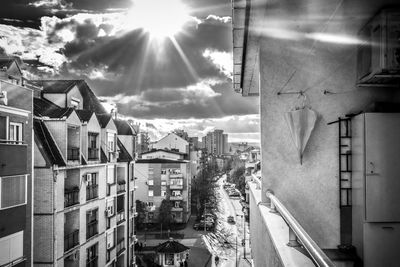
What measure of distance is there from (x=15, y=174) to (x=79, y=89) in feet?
24.4

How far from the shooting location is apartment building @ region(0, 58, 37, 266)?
23.8ft

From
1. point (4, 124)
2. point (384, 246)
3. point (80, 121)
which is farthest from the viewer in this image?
point (80, 121)

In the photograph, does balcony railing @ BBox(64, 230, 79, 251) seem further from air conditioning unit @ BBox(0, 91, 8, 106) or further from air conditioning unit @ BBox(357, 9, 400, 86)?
air conditioning unit @ BBox(357, 9, 400, 86)

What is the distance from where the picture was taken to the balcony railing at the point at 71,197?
10403 mm

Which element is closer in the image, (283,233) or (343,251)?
(283,233)

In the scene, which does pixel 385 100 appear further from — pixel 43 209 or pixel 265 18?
pixel 43 209

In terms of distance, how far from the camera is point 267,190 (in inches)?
114

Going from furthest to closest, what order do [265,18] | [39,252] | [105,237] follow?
1. [105,237]
2. [39,252]
3. [265,18]

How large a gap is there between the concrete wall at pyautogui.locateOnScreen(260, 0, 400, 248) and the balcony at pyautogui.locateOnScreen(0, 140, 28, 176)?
6633 millimetres

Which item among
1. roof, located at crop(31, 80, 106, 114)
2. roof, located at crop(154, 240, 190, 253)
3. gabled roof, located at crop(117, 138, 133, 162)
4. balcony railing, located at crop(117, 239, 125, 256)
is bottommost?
roof, located at crop(154, 240, 190, 253)

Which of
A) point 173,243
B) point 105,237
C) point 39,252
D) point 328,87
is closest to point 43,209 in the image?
point 39,252

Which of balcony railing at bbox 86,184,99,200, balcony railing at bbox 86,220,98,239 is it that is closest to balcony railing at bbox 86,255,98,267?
balcony railing at bbox 86,220,98,239

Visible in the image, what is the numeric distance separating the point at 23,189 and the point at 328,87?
25.8ft

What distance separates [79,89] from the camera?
1433 centimetres
